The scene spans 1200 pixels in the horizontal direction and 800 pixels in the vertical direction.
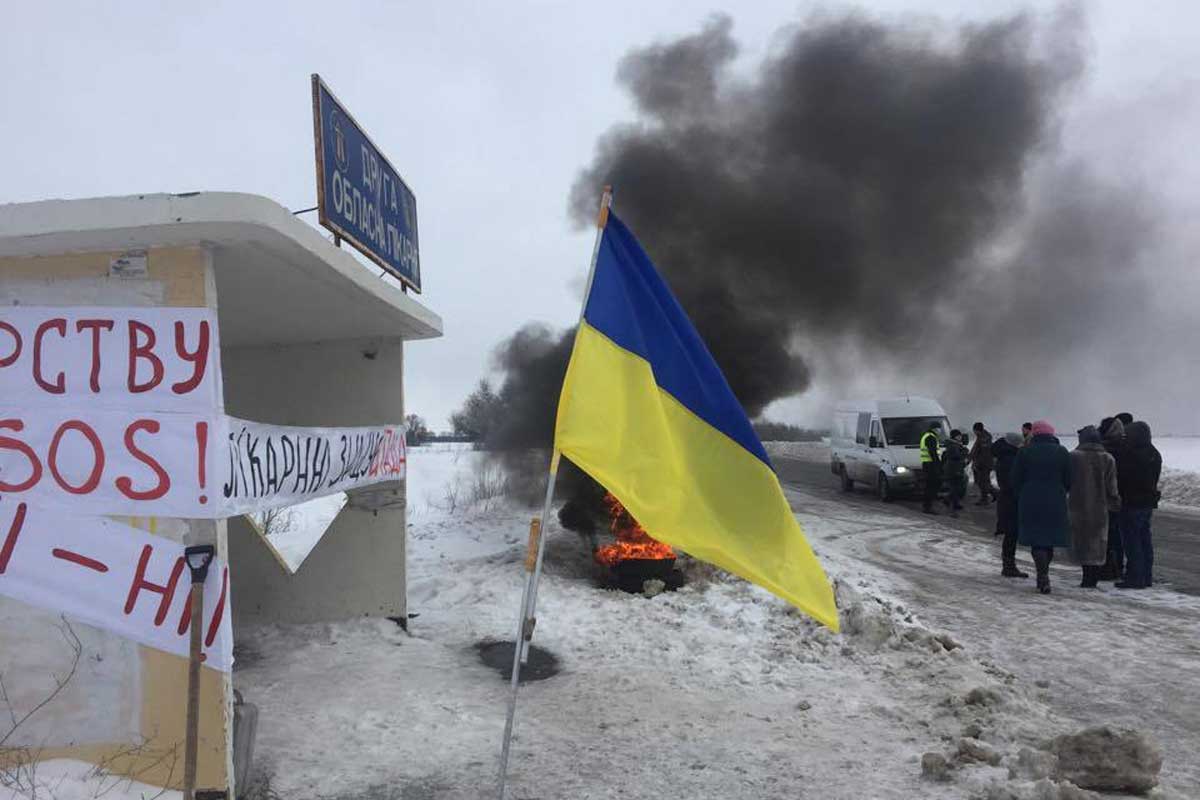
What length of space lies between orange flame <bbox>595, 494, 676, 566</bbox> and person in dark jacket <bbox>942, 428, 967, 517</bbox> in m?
9.33

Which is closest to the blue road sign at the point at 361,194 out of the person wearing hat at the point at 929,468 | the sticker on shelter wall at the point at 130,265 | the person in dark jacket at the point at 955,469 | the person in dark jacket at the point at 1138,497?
the sticker on shelter wall at the point at 130,265

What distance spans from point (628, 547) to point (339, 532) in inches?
117

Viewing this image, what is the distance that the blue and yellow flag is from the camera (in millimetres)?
3467

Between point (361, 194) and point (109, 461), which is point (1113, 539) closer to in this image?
point (361, 194)

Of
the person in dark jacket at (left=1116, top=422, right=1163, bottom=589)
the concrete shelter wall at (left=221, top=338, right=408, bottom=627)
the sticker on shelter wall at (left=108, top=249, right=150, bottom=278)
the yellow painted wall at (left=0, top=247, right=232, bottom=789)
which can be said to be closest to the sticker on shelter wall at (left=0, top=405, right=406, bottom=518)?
the yellow painted wall at (left=0, top=247, right=232, bottom=789)

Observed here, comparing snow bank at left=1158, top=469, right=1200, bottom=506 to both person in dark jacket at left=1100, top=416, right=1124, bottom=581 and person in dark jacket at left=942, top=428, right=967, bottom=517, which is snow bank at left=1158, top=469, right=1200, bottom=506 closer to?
person in dark jacket at left=942, top=428, right=967, bottom=517

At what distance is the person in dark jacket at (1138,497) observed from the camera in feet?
26.9

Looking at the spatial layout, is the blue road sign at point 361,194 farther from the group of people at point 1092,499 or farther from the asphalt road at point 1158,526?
the asphalt road at point 1158,526

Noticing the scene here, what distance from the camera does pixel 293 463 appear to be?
454cm

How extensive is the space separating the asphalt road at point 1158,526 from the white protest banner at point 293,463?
26.4 feet

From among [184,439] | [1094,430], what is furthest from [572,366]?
[1094,430]

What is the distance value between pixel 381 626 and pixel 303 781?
2.90 metres

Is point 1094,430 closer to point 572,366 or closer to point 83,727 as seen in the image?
point 572,366

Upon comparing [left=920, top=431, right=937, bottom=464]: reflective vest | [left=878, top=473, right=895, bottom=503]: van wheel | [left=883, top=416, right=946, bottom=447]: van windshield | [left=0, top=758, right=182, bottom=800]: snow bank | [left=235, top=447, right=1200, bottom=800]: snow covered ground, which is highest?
[left=883, top=416, right=946, bottom=447]: van windshield
